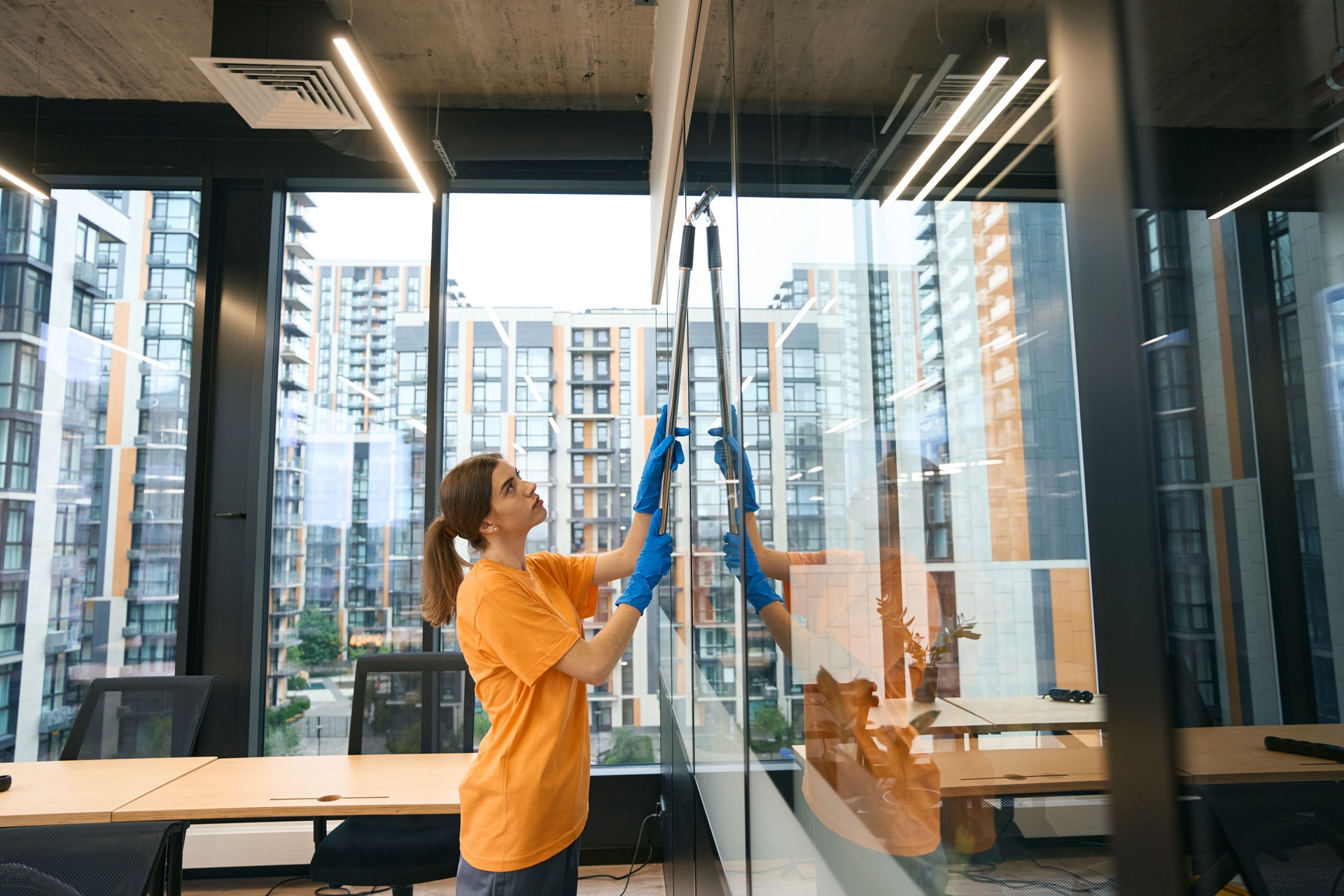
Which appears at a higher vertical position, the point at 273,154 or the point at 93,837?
the point at 273,154

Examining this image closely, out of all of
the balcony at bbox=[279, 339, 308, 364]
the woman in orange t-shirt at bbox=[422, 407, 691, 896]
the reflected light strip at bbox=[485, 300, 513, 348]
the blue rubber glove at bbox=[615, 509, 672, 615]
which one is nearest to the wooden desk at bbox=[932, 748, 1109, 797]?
the woman in orange t-shirt at bbox=[422, 407, 691, 896]

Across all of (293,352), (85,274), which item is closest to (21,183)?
(85,274)

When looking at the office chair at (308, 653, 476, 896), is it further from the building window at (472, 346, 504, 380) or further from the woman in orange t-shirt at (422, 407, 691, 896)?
the building window at (472, 346, 504, 380)

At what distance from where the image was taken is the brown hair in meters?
1.81

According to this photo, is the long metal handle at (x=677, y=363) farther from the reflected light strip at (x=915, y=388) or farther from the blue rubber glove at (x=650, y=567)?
the reflected light strip at (x=915, y=388)

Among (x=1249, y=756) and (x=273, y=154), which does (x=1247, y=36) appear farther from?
(x=273, y=154)

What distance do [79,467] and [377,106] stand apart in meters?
2.11

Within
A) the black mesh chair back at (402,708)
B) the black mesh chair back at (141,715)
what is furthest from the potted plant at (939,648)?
the black mesh chair back at (141,715)

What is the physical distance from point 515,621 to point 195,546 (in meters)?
2.31

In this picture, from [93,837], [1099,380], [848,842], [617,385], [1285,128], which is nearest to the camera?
[1285,128]

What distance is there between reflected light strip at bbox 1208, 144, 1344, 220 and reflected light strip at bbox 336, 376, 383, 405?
355cm

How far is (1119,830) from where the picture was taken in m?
0.29

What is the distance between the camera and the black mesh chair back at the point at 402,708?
2664mm

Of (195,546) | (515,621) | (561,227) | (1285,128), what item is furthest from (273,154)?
(1285,128)
